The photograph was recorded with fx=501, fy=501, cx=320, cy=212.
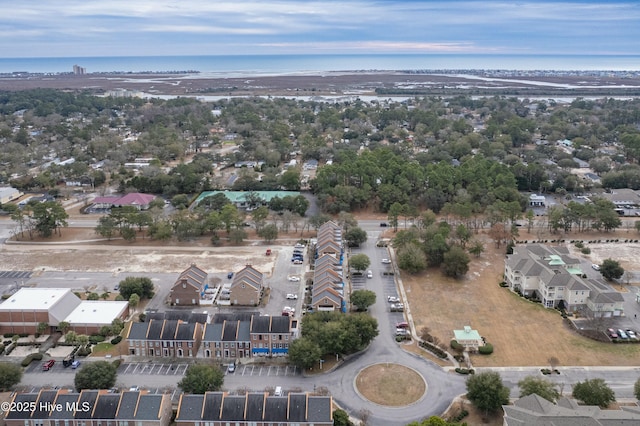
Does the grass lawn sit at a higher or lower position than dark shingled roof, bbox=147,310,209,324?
lower

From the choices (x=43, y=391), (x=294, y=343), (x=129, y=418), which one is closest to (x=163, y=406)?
(x=129, y=418)

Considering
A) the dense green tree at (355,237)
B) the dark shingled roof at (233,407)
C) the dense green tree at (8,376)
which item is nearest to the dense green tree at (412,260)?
the dense green tree at (355,237)

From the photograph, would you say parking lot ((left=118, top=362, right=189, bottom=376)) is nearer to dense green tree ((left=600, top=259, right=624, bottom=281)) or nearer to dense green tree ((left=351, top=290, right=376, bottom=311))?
dense green tree ((left=351, top=290, right=376, bottom=311))

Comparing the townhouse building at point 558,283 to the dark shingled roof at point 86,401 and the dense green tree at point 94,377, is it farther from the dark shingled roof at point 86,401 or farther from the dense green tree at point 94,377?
the dark shingled roof at point 86,401

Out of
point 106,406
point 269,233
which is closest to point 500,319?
point 269,233

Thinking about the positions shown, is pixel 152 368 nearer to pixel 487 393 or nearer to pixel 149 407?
pixel 149 407

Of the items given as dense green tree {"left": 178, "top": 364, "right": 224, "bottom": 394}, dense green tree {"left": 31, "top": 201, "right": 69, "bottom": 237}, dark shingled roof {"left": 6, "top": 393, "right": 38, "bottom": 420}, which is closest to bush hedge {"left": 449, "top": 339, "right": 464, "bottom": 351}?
dense green tree {"left": 178, "top": 364, "right": 224, "bottom": 394}
